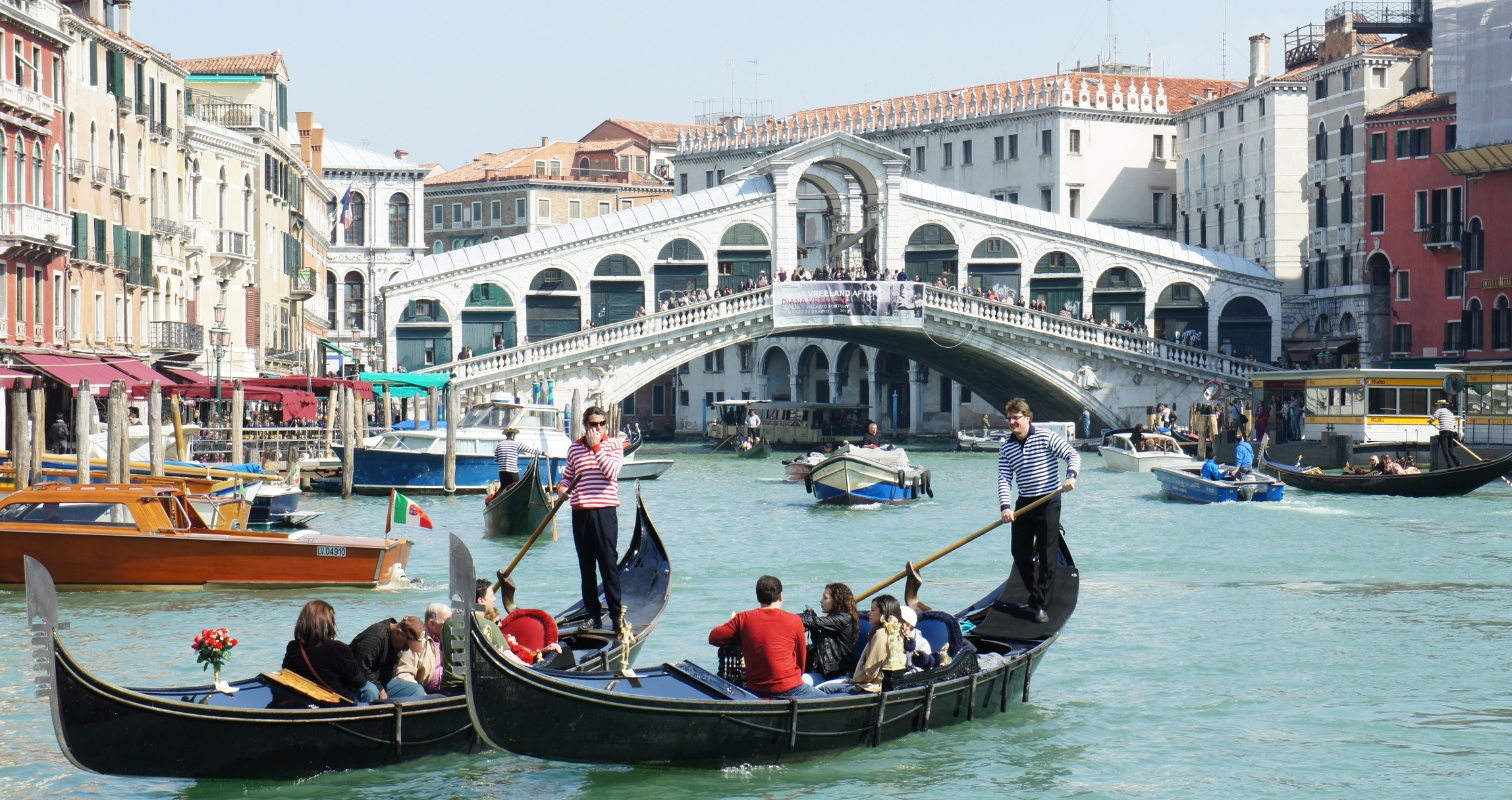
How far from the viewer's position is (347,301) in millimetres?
51812

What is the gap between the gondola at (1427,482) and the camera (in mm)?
23094

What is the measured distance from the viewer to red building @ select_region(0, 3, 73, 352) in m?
22.0

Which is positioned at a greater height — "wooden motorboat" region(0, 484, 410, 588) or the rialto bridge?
the rialto bridge

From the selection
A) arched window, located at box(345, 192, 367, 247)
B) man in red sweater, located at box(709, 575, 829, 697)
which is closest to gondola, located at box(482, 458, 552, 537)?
man in red sweater, located at box(709, 575, 829, 697)

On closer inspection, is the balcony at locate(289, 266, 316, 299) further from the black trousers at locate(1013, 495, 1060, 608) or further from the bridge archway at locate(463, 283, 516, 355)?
the black trousers at locate(1013, 495, 1060, 608)

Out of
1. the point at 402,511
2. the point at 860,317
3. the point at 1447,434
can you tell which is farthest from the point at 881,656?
the point at 860,317

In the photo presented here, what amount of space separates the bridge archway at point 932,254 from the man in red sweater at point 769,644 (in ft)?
106

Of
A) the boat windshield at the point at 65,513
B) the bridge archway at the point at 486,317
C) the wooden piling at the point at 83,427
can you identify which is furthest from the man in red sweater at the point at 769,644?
the bridge archway at the point at 486,317

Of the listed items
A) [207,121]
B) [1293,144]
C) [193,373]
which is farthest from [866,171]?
[193,373]

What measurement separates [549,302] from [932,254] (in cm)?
818

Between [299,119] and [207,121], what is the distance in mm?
16479

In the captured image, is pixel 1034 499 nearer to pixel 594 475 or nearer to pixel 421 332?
pixel 594 475

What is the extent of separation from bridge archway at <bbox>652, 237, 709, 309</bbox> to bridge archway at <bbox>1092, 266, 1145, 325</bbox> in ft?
27.6

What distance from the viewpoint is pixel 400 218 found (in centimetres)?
5188
